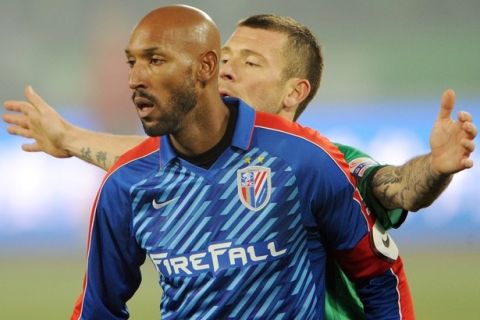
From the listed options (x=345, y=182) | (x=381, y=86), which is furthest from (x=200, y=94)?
(x=381, y=86)

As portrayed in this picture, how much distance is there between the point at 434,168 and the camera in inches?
105

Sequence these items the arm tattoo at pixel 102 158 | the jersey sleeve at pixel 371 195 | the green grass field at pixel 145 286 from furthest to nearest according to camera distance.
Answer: the green grass field at pixel 145 286
the arm tattoo at pixel 102 158
the jersey sleeve at pixel 371 195

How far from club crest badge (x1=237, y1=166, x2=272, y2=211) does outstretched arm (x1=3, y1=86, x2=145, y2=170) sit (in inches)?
30.0

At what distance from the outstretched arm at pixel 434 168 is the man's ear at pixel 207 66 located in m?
0.56

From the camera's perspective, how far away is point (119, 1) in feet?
26.9

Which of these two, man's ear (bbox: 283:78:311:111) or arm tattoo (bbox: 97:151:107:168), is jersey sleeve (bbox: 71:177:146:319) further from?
man's ear (bbox: 283:78:311:111)

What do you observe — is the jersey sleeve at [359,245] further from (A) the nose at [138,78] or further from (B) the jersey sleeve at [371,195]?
(A) the nose at [138,78]

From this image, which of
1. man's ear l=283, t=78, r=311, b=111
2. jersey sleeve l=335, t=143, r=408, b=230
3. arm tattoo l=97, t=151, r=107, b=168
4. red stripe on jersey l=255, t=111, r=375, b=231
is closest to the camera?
red stripe on jersey l=255, t=111, r=375, b=231

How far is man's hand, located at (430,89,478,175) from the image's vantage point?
8.46 ft

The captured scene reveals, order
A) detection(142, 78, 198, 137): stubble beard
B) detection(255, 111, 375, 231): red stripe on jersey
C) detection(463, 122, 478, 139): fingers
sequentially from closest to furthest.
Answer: detection(463, 122, 478, 139): fingers < detection(142, 78, 198, 137): stubble beard < detection(255, 111, 375, 231): red stripe on jersey

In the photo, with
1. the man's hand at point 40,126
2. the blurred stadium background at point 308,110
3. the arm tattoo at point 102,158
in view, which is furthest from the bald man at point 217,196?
the blurred stadium background at point 308,110

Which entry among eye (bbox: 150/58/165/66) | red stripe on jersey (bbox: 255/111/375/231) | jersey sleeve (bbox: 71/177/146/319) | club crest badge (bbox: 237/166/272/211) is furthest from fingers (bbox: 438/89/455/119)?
jersey sleeve (bbox: 71/177/146/319)

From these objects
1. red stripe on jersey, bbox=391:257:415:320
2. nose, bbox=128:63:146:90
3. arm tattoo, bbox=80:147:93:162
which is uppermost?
nose, bbox=128:63:146:90

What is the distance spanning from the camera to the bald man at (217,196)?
2.68 meters
